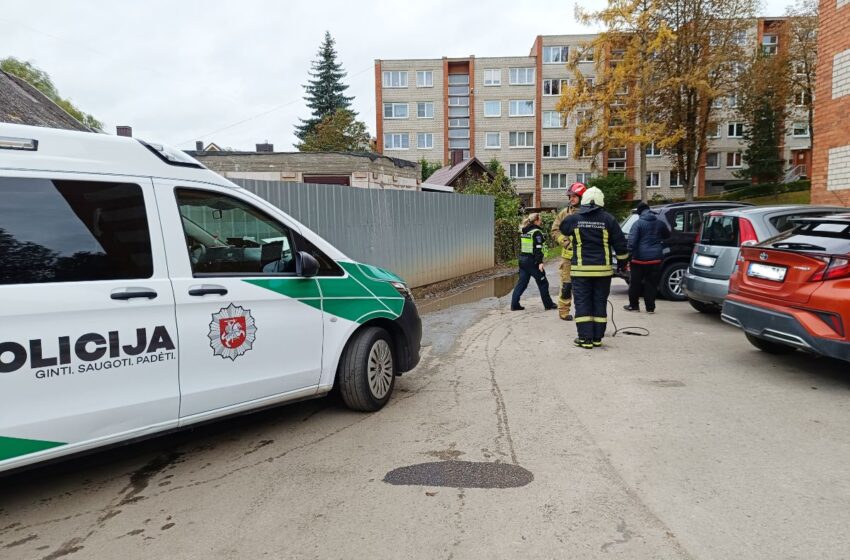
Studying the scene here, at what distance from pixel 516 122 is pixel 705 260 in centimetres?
4849

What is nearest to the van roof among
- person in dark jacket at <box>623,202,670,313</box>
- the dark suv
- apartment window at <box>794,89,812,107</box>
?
person in dark jacket at <box>623,202,670,313</box>

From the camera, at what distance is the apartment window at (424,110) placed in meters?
55.3

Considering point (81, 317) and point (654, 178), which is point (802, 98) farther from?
point (81, 317)

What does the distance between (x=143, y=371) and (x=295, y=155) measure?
21628mm

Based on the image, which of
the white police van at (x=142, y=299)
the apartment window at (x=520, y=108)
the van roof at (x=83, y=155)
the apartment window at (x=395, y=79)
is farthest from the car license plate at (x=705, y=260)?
the apartment window at (x=395, y=79)

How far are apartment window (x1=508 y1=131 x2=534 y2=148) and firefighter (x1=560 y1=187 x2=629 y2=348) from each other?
49.3 m

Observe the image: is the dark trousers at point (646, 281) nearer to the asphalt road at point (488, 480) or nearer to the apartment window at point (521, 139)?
the asphalt road at point (488, 480)

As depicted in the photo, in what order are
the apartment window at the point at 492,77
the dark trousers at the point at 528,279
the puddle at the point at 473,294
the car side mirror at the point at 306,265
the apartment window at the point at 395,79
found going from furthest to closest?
the apartment window at the point at 395,79
the apartment window at the point at 492,77
the puddle at the point at 473,294
the dark trousers at the point at 528,279
the car side mirror at the point at 306,265

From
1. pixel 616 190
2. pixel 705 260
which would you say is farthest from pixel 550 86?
pixel 705 260

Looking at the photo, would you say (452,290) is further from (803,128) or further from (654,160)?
(803,128)

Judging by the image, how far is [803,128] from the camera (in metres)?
53.1

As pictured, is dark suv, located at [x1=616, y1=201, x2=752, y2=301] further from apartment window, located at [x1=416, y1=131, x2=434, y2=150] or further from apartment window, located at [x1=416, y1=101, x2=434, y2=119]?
apartment window, located at [x1=416, y1=101, x2=434, y2=119]

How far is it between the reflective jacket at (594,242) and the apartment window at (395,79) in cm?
5104

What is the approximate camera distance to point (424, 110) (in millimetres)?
55406
